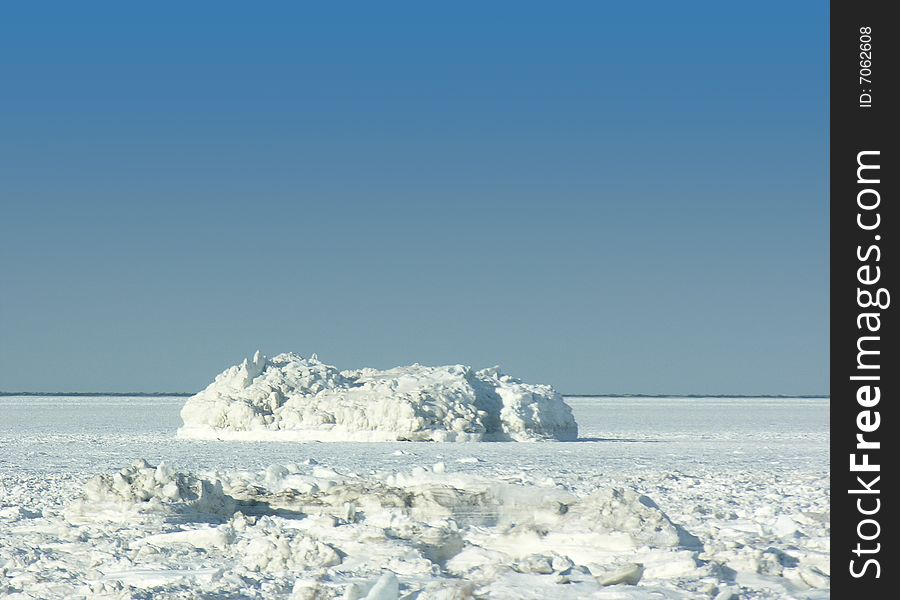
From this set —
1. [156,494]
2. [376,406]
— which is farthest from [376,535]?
[376,406]

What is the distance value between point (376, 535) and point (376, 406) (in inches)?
452

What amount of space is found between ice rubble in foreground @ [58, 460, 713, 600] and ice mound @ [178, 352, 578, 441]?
9.01 meters

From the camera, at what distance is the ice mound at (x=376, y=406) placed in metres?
18.2

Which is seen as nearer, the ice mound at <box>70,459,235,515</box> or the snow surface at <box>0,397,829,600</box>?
the snow surface at <box>0,397,829,600</box>

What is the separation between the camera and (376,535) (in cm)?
697

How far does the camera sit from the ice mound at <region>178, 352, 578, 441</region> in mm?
18219
